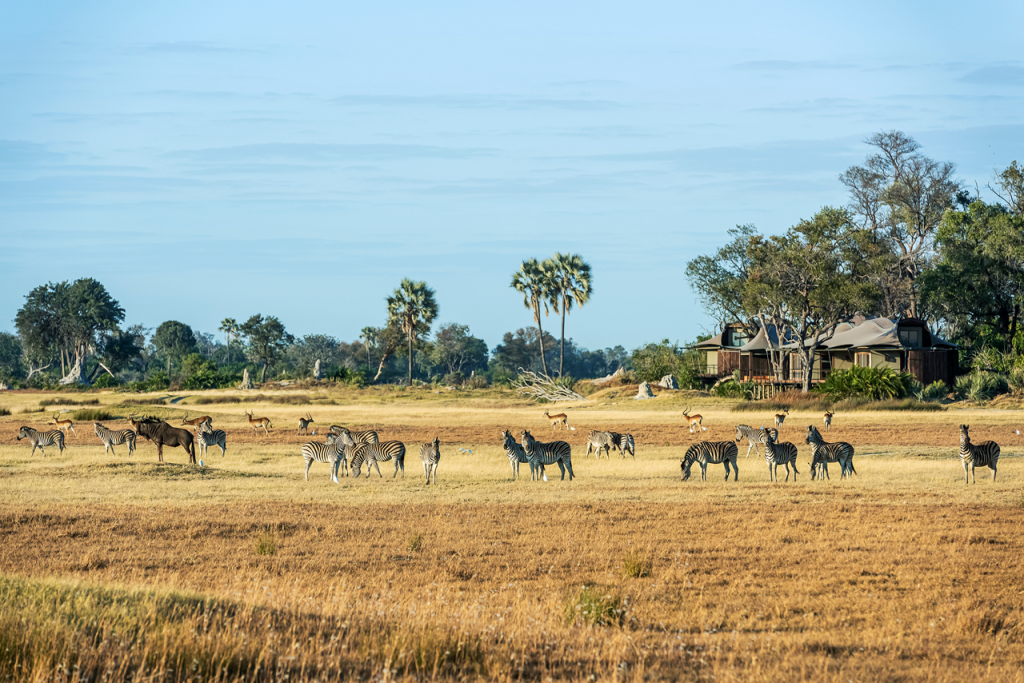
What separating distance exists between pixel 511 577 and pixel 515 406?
54.9 meters

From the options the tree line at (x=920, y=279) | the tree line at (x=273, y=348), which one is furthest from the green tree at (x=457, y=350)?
the tree line at (x=920, y=279)

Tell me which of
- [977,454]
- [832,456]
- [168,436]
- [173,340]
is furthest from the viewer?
[173,340]

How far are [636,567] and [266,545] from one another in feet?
17.3

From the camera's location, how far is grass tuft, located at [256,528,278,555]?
13.2 metres

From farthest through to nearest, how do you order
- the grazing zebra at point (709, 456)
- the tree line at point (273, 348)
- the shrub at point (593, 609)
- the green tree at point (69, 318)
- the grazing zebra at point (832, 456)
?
1. the green tree at point (69, 318)
2. the tree line at point (273, 348)
3. the grazing zebra at point (832, 456)
4. the grazing zebra at point (709, 456)
5. the shrub at point (593, 609)

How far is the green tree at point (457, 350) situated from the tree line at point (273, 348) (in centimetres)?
18

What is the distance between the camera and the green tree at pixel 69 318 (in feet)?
385

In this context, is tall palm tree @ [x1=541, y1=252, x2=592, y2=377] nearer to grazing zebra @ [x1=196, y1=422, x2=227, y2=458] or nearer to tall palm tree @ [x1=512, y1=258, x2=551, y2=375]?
tall palm tree @ [x1=512, y1=258, x2=551, y2=375]

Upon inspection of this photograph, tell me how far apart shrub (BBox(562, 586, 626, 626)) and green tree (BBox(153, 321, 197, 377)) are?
425ft

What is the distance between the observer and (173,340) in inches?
5241

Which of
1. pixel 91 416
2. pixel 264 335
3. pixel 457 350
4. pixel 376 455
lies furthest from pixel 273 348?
pixel 376 455

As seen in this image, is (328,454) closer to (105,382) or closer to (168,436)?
(168,436)

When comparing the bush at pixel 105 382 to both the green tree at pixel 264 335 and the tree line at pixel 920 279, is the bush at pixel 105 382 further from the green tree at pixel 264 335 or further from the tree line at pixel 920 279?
the tree line at pixel 920 279

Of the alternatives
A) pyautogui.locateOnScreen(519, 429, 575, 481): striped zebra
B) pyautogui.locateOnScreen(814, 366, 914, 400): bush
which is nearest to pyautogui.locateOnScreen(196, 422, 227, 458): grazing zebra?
pyautogui.locateOnScreen(519, 429, 575, 481): striped zebra
